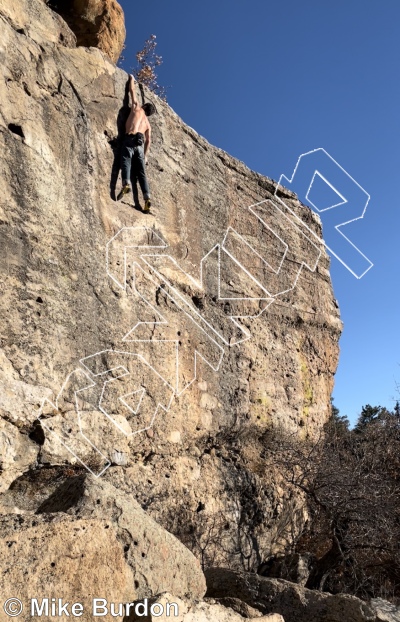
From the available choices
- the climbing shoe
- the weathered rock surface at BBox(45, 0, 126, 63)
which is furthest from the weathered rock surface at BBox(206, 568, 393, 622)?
the weathered rock surface at BBox(45, 0, 126, 63)

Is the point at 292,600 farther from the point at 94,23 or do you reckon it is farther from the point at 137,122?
the point at 94,23

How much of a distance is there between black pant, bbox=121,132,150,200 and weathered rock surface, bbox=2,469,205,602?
2336 millimetres

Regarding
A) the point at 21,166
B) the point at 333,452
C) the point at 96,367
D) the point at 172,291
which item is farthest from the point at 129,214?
the point at 333,452

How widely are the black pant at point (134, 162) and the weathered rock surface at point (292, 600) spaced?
9.23 feet

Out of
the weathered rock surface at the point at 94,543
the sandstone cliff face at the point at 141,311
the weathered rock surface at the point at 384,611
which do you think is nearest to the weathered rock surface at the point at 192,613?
the weathered rock surface at the point at 94,543

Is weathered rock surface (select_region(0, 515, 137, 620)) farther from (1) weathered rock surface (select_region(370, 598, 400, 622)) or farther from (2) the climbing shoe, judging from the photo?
(2) the climbing shoe

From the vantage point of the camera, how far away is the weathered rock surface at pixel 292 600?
2949 mm

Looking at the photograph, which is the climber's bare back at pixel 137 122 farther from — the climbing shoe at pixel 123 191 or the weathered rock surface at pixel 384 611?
the weathered rock surface at pixel 384 611

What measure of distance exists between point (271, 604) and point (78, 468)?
Answer: 1318mm

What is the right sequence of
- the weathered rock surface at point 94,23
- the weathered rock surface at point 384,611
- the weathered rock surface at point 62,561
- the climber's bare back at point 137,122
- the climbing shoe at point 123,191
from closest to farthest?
the weathered rock surface at point 62,561, the weathered rock surface at point 384,611, the climbing shoe at point 123,191, the climber's bare back at point 137,122, the weathered rock surface at point 94,23

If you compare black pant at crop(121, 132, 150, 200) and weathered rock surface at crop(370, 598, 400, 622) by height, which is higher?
black pant at crop(121, 132, 150, 200)

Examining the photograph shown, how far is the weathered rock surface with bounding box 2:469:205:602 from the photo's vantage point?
2066 mm

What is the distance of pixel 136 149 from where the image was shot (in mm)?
4625

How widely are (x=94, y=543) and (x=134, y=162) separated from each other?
318 centimetres
